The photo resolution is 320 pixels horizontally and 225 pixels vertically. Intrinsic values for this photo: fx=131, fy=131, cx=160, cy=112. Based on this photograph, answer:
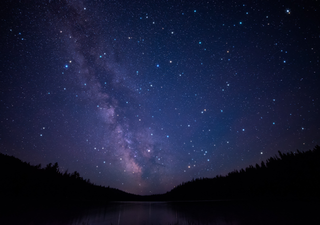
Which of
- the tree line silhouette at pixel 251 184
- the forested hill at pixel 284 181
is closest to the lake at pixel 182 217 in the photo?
the tree line silhouette at pixel 251 184

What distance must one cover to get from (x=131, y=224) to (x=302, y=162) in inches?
2904

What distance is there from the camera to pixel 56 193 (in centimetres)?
6369

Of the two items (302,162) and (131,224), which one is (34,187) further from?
(302,162)

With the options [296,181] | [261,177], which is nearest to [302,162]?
[296,181]

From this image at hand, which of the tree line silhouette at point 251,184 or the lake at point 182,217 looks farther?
the tree line silhouette at point 251,184

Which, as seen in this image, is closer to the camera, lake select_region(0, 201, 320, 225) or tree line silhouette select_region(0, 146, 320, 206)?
lake select_region(0, 201, 320, 225)

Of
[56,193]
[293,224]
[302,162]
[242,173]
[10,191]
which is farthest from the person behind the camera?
[242,173]

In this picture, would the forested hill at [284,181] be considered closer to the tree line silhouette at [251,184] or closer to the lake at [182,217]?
the tree line silhouette at [251,184]

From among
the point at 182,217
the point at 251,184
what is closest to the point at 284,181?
the point at 251,184

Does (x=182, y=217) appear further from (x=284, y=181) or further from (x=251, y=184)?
(x=251, y=184)

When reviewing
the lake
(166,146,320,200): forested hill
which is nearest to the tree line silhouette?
(166,146,320,200): forested hill

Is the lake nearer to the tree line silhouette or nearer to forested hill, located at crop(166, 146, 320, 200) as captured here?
the tree line silhouette

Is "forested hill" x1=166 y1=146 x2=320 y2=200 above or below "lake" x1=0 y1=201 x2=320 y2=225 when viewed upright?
above

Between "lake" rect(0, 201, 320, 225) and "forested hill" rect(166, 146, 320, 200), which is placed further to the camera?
"forested hill" rect(166, 146, 320, 200)
